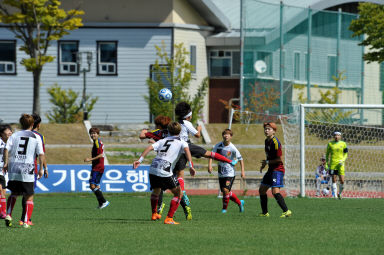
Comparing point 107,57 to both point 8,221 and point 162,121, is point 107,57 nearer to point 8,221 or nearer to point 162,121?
point 162,121

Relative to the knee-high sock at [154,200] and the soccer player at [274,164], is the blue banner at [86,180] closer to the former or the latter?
the soccer player at [274,164]

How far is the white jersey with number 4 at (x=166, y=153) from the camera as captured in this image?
11.8 m

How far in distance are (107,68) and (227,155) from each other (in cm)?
2596

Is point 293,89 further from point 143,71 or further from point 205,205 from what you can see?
point 205,205

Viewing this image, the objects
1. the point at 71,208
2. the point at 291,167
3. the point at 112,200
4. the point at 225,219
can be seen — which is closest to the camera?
the point at 225,219

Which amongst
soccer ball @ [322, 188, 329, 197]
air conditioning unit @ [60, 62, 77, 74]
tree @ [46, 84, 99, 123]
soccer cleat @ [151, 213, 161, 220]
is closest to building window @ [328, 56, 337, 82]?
tree @ [46, 84, 99, 123]

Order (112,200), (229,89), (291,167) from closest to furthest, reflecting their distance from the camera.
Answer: (112,200)
(291,167)
(229,89)

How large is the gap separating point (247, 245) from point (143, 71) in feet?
108

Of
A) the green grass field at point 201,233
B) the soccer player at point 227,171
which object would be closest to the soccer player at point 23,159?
the green grass field at point 201,233

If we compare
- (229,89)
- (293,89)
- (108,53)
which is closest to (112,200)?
(293,89)

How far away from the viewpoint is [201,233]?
34.3ft

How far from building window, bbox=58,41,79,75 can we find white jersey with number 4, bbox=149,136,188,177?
1212 inches

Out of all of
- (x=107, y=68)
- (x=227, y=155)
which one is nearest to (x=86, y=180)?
(x=227, y=155)

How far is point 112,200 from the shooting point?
2097 cm
